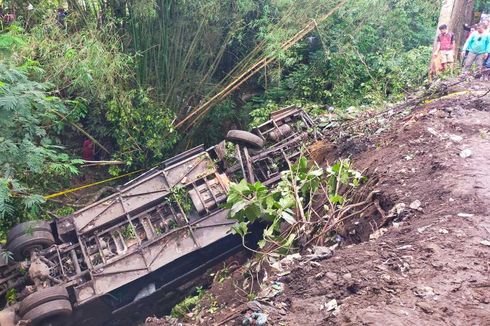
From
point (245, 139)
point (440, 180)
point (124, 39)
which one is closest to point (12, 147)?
point (245, 139)

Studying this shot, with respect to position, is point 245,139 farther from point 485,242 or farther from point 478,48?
point 478,48

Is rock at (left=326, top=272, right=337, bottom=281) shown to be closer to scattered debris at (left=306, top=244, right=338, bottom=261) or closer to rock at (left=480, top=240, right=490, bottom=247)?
scattered debris at (left=306, top=244, right=338, bottom=261)

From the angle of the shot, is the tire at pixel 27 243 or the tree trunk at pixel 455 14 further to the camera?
the tree trunk at pixel 455 14

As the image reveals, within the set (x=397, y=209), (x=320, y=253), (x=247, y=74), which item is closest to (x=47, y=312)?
(x=320, y=253)

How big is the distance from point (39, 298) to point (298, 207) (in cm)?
298

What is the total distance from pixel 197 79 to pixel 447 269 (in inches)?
261

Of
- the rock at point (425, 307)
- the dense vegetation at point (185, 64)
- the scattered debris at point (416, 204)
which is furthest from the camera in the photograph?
the dense vegetation at point (185, 64)

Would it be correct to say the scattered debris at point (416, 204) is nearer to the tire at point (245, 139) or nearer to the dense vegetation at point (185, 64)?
the tire at point (245, 139)

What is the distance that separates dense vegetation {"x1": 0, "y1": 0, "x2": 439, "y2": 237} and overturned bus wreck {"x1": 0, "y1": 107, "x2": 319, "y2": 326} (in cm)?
126

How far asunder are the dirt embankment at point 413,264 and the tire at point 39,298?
1.30m

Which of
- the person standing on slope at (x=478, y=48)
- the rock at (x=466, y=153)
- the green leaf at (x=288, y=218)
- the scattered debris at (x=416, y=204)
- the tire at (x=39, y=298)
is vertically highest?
the person standing on slope at (x=478, y=48)

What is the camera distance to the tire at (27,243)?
5551 millimetres

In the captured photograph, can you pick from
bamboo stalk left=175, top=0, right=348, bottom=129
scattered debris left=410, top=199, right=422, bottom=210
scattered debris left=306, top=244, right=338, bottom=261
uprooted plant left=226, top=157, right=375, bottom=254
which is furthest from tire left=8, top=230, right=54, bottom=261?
scattered debris left=410, top=199, right=422, bottom=210

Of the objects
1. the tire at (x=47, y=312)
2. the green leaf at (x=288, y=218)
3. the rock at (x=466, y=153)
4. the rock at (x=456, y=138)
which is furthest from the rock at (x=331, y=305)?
the tire at (x=47, y=312)
